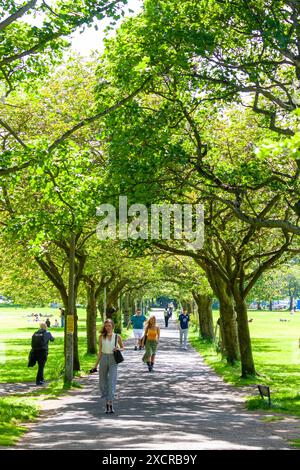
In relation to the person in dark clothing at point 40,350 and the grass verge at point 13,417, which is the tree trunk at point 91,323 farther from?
the grass verge at point 13,417

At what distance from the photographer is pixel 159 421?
13.9m

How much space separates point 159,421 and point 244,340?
34.9 feet

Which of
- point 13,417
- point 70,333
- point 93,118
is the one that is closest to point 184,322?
point 70,333

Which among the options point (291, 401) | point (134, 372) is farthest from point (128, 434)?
point (134, 372)

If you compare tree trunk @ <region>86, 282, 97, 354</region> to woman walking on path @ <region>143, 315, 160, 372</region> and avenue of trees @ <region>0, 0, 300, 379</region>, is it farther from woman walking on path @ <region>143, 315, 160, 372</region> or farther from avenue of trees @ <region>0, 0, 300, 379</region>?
avenue of trees @ <region>0, 0, 300, 379</region>

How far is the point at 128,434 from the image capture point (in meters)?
11.9

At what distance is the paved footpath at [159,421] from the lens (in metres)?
11.1

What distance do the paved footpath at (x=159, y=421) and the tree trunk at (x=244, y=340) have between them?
3.46 ft

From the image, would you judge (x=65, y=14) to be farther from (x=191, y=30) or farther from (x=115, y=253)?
(x=115, y=253)

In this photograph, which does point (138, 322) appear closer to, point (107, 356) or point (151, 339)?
point (151, 339)

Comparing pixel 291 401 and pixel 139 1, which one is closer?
pixel 139 1

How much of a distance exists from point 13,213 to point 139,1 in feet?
25.7

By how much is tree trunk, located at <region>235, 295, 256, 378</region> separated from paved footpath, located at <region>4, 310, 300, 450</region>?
105cm

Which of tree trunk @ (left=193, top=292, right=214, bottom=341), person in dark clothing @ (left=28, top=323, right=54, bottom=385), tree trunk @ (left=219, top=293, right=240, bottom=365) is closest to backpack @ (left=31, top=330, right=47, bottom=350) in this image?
person in dark clothing @ (left=28, top=323, right=54, bottom=385)
